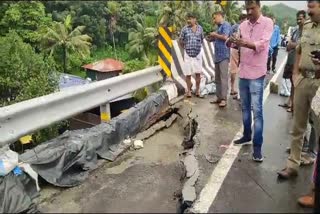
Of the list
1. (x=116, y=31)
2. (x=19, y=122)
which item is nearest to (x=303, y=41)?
(x=19, y=122)

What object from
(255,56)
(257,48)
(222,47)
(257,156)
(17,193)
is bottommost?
(257,156)

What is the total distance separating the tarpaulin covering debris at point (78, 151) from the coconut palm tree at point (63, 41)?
131 ft

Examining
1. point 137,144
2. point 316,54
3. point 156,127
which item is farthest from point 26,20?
point 316,54

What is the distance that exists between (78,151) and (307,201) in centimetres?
236

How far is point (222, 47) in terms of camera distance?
7418 millimetres

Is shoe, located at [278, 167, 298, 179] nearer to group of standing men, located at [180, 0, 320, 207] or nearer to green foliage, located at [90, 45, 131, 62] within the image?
group of standing men, located at [180, 0, 320, 207]

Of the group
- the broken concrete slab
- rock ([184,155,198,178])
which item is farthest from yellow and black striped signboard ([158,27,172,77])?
rock ([184,155,198,178])

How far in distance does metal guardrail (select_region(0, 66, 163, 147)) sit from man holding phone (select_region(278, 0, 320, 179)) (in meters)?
2.60

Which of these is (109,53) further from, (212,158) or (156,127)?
(212,158)

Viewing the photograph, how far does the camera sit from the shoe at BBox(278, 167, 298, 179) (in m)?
4.14

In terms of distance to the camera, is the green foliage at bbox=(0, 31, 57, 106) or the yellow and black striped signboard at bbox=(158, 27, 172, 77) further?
the green foliage at bbox=(0, 31, 57, 106)

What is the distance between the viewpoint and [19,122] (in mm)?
4102

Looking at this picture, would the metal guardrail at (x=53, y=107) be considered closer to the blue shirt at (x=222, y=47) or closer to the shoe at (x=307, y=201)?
the blue shirt at (x=222, y=47)

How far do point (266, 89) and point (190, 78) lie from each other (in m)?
2.22
